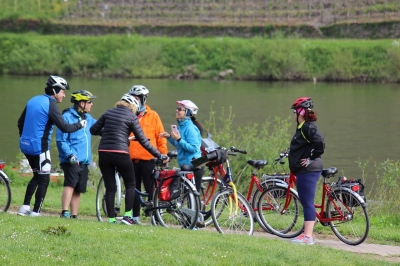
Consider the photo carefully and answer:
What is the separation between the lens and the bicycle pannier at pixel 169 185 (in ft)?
32.3

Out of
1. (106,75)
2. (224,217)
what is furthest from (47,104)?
(106,75)

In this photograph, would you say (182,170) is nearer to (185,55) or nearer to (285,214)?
(285,214)

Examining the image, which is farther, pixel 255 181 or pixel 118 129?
pixel 255 181

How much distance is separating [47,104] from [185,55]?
5594cm

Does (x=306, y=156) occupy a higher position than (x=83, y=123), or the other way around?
(x=83, y=123)

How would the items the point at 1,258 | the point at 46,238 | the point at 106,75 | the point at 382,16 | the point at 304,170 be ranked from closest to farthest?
the point at 1,258, the point at 46,238, the point at 304,170, the point at 106,75, the point at 382,16

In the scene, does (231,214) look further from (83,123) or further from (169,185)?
(83,123)

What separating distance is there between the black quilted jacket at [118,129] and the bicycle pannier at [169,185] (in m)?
0.51

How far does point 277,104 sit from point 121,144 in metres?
30.1

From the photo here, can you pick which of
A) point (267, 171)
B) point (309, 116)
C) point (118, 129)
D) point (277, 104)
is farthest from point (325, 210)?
point (277, 104)

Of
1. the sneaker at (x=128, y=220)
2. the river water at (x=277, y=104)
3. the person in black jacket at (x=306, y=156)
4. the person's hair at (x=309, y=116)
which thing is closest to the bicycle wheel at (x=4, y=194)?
the sneaker at (x=128, y=220)

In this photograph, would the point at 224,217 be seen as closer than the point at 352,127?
Yes

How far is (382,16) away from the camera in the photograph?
235 ft

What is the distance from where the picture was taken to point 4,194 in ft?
37.0
